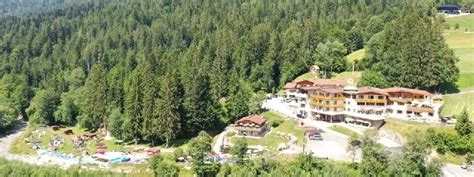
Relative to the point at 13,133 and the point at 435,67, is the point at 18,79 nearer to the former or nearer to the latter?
the point at 13,133

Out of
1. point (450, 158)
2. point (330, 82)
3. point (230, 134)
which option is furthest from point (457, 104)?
point (230, 134)

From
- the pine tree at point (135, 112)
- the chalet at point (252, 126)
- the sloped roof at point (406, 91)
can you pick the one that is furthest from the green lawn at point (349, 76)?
the pine tree at point (135, 112)

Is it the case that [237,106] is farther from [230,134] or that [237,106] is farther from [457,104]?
[457,104]

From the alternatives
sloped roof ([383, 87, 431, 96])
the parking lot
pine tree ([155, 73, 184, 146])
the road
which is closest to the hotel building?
sloped roof ([383, 87, 431, 96])

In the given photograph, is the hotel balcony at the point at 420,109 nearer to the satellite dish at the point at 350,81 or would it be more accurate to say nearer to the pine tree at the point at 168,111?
the satellite dish at the point at 350,81

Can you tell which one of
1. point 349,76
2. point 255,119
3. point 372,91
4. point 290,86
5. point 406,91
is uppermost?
point 349,76

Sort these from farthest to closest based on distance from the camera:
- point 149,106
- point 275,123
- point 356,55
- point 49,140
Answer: point 356,55 → point 49,140 → point 149,106 → point 275,123
